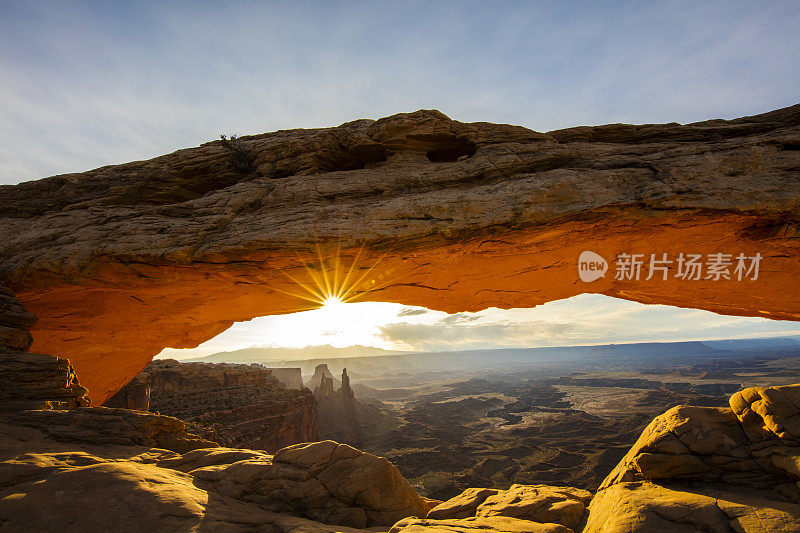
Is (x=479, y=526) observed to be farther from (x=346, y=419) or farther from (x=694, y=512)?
(x=346, y=419)

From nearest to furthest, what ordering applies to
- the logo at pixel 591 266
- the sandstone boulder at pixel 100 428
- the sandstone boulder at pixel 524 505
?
the sandstone boulder at pixel 524 505 < the sandstone boulder at pixel 100 428 < the logo at pixel 591 266

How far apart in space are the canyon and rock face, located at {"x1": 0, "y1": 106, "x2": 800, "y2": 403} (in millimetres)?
74

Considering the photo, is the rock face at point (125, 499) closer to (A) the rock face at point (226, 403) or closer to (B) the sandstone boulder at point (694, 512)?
(B) the sandstone boulder at point (694, 512)

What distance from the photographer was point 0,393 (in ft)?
24.8

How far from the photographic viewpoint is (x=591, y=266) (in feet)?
35.2

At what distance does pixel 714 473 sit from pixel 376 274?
29.4 ft

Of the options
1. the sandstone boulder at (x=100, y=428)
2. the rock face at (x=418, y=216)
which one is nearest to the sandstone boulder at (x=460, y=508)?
the rock face at (x=418, y=216)

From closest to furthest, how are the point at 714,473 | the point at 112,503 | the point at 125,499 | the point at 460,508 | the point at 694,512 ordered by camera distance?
the point at 112,503
the point at 125,499
the point at 694,512
the point at 714,473
the point at 460,508

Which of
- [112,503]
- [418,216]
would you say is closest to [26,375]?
[112,503]

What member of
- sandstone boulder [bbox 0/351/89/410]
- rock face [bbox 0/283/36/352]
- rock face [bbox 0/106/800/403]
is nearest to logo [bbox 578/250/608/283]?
rock face [bbox 0/106/800/403]

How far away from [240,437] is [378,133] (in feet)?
83.2

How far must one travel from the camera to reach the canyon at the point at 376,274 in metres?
5.50

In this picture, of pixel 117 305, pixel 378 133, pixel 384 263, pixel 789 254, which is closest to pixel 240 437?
pixel 117 305

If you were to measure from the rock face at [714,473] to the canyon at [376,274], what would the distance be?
4cm
